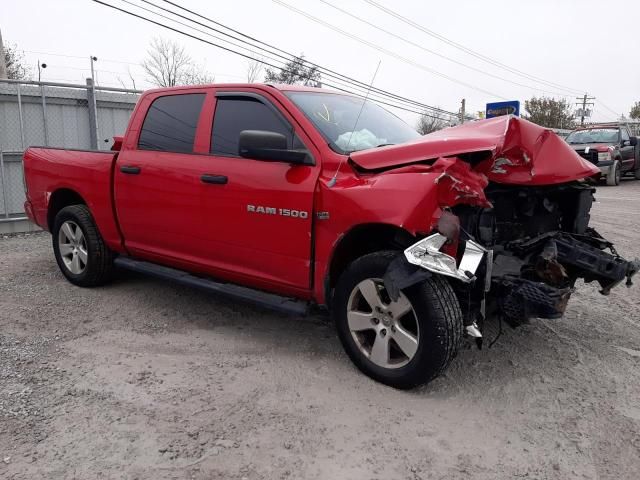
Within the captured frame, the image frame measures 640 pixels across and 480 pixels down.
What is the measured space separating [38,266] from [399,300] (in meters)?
4.78

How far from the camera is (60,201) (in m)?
5.45

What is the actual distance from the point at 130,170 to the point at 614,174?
1532 centimetres

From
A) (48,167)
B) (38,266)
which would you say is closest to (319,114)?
(48,167)

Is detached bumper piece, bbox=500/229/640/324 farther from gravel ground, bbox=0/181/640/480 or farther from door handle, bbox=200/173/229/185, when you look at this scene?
door handle, bbox=200/173/229/185

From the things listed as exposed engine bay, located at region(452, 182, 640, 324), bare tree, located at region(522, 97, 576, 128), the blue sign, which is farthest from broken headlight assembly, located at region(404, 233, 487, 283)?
bare tree, located at region(522, 97, 576, 128)

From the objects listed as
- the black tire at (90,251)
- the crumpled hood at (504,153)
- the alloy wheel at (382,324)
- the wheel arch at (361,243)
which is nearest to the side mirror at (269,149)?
the crumpled hood at (504,153)

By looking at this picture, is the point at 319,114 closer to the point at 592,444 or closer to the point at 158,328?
the point at 158,328

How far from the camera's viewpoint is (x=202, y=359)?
3590mm

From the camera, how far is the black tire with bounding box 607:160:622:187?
50.5ft

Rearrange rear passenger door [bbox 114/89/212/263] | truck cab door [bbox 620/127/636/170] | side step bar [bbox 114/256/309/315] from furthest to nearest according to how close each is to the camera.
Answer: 1. truck cab door [bbox 620/127/636/170]
2. rear passenger door [bbox 114/89/212/263]
3. side step bar [bbox 114/256/309/315]

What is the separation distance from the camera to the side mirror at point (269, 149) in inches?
130

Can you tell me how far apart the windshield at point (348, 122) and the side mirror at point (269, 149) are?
0.81 feet

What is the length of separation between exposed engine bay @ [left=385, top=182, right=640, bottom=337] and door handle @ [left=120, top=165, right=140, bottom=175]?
2584 mm

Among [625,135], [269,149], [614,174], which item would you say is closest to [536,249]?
[269,149]
